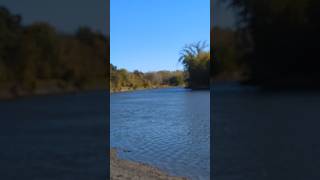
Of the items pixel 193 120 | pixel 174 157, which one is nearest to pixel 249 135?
pixel 174 157

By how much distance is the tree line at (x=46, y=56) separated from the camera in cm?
305

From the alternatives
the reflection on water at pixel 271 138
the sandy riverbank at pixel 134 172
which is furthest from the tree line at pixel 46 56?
the sandy riverbank at pixel 134 172

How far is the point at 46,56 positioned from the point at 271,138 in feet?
8.47

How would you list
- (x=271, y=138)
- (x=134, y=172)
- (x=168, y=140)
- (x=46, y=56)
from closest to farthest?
(x=46, y=56)
(x=271, y=138)
(x=134, y=172)
(x=168, y=140)

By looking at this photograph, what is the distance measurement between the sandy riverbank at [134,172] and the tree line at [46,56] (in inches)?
71.8

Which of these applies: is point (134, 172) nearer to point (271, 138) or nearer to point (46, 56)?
point (271, 138)

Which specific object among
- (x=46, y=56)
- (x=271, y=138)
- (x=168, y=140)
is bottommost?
(x=168, y=140)

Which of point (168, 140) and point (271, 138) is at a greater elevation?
point (271, 138)

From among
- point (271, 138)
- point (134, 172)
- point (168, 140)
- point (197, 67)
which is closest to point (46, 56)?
point (134, 172)

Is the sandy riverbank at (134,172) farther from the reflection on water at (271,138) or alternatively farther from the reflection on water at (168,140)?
the reflection on water at (271,138)

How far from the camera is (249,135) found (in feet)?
16.4

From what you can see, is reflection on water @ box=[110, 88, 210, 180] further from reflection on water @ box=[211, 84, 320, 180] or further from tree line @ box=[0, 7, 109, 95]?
tree line @ box=[0, 7, 109, 95]

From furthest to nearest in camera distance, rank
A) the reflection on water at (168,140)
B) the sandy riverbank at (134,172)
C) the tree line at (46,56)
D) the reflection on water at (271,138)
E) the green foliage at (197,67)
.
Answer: the green foliage at (197,67) → the reflection on water at (168,140) → the sandy riverbank at (134,172) → the reflection on water at (271,138) → the tree line at (46,56)

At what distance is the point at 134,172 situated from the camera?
17.4 feet
